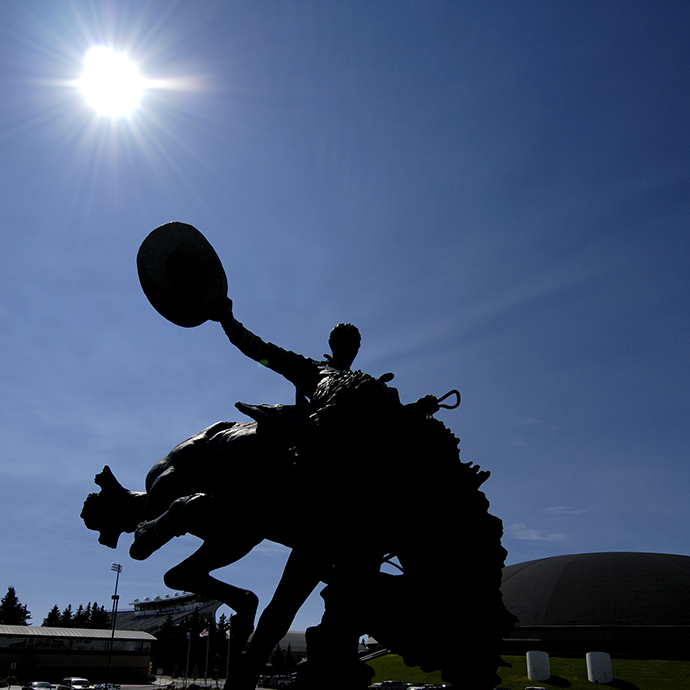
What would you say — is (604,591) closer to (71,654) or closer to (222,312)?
(71,654)

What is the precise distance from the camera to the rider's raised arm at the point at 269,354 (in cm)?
519

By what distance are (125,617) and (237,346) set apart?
128 m

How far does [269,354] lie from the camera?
5.21m

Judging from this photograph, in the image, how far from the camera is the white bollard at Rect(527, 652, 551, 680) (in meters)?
41.4

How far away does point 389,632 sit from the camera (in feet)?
13.6

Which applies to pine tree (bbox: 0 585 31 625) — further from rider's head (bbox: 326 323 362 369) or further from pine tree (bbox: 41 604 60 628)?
rider's head (bbox: 326 323 362 369)

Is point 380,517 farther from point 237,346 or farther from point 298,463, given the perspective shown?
point 237,346

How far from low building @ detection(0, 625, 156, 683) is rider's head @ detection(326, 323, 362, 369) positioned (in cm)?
5569

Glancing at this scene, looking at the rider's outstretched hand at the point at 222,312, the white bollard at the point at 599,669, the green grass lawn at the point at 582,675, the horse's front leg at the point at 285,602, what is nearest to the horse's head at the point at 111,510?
the horse's front leg at the point at 285,602

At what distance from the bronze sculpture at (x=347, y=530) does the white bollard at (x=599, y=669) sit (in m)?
43.9

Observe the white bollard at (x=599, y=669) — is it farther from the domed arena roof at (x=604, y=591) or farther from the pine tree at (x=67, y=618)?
the pine tree at (x=67, y=618)

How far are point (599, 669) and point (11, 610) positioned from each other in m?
72.8

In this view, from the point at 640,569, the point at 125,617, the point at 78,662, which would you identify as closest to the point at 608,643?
the point at 640,569

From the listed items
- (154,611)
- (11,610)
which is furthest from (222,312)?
(154,611)
